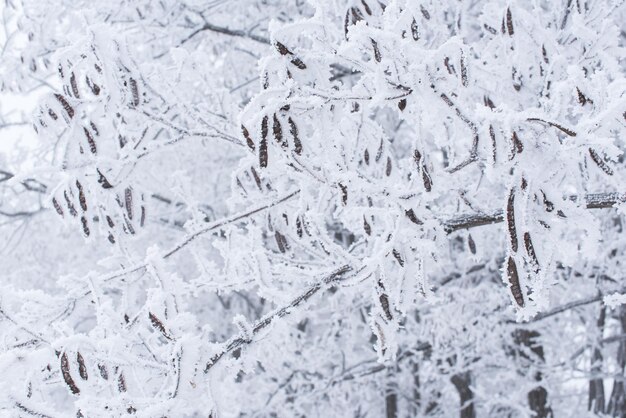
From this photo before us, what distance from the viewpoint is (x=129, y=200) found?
90.9 inches

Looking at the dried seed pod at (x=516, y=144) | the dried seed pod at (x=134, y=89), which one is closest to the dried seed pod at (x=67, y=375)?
the dried seed pod at (x=134, y=89)

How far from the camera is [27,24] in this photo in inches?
145

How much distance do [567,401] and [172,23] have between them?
1029 cm

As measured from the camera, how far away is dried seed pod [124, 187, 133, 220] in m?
2.30

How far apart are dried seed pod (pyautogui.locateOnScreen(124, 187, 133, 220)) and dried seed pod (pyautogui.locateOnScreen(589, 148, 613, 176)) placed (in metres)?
1.59

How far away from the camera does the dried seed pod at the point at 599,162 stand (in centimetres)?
149

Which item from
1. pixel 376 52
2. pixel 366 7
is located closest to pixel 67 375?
pixel 376 52

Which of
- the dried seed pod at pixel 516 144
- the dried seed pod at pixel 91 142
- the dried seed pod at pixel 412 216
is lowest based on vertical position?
the dried seed pod at pixel 412 216

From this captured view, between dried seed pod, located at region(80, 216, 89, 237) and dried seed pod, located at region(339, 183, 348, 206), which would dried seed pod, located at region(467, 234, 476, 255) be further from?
dried seed pod, located at region(80, 216, 89, 237)

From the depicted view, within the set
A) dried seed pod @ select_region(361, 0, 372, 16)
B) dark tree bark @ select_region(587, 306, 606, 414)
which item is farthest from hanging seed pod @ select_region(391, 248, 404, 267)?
dark tree bark @ select_region(587, 306, 606, 414)

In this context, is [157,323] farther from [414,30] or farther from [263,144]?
[414,30]

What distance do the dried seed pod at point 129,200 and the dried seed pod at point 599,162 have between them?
1586mm

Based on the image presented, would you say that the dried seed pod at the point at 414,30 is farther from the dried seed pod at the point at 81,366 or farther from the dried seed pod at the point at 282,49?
the dried seed pod at the point at 81,366

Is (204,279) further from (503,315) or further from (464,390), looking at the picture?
(464,390)
